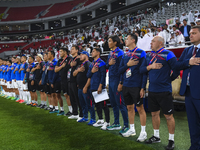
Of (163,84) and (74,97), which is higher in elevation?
(163,84)

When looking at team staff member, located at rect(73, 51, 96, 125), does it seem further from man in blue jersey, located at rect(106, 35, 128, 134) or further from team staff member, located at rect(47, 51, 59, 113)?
team staff member, located at rect(47, 51, 59, 113)

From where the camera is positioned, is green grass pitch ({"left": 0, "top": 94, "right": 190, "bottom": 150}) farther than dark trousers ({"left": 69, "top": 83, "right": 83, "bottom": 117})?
No

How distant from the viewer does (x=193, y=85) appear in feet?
7.90

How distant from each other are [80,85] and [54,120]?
1260 millimetres

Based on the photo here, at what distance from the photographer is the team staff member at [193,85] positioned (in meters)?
2.40

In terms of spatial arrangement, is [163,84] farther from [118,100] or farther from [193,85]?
[118,100]

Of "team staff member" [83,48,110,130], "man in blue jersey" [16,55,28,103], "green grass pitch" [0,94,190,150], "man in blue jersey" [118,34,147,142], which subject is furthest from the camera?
"man in blue jersey" [16,55,28,103]

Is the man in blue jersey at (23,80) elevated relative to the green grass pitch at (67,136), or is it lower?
elevated

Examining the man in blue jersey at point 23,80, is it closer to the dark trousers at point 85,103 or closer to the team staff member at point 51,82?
the team staff member at point 51,82

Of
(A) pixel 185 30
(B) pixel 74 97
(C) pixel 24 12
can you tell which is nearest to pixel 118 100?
(B) pixel 74 97

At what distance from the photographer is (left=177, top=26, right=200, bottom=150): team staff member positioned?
7.87ft

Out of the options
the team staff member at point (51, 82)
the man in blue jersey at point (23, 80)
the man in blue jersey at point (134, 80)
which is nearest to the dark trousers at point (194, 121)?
the man in blue jersey at point (134, 80)

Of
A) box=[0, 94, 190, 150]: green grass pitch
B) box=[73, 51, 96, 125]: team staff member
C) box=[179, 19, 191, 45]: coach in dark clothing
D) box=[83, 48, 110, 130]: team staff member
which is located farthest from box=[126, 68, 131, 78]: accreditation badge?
box=[179, 19, 191, 45]: coach in dark clothing

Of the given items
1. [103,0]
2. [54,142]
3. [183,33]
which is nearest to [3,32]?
[103,0]
